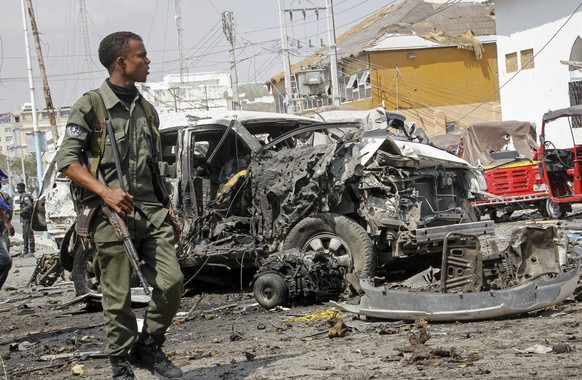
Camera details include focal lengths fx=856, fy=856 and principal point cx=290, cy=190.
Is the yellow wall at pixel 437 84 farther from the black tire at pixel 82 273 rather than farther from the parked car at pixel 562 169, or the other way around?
the black tire at pixel 82 273

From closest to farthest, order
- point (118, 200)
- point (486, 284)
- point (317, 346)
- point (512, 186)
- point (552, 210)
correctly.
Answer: point (118, 200)
point (317, 346)
point (486, 284)
point (552, 210)
point (512, 186)

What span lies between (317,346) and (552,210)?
47.6 ft

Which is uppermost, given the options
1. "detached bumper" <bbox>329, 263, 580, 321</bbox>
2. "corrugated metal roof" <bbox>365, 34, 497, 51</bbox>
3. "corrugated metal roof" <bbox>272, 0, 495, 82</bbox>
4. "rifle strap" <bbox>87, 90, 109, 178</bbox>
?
"corrugated metal roof" <bbox>272, 0, 495, 82</bbox>

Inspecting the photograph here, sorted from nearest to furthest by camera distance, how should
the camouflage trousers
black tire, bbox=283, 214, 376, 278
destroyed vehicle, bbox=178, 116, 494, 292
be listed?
black tire, bbox=283, 214, 376, 278 → destroyed vehicle, bbox=178, 116, 494, 292 → the camouflage trousers

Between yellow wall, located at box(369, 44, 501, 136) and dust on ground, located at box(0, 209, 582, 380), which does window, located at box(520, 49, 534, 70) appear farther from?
dust on ground, located at box(0, 209, 582, 380)

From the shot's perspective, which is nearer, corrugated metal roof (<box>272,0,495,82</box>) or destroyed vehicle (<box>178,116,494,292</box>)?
destroyed vehicle (<box>178,116,494,292</box>)

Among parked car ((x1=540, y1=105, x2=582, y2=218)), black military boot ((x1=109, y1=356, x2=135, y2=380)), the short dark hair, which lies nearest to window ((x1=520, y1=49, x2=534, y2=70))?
parked car ((x1=540, y1=105, x2=582, y2=218))

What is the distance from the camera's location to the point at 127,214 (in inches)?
199

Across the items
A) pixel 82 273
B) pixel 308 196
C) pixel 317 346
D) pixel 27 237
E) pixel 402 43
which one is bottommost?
pixel 317 346

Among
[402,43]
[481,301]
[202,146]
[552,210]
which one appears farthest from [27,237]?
[402,43]

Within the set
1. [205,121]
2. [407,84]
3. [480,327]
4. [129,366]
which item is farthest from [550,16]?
[129,366]

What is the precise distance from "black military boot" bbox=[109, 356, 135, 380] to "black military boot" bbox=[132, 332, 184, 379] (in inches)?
6.4

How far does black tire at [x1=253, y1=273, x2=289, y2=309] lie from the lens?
8578 mm

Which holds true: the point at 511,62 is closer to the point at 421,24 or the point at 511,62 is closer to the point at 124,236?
the point at 421,24
